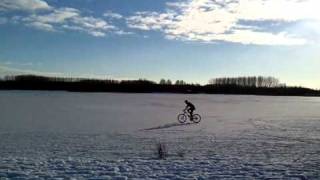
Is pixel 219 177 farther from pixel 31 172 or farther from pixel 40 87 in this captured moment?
pixel 40 87

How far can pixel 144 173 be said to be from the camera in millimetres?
9133

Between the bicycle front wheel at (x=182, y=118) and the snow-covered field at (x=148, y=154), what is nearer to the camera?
the snow-covered field at (x=148, y=154)

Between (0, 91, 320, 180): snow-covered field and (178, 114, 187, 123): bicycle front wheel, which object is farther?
(178, 114, 187, 123): bicycle front wheel

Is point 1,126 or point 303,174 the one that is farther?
point 1,126

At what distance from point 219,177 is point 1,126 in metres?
12.7

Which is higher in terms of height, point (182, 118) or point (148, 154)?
point (182, 118)

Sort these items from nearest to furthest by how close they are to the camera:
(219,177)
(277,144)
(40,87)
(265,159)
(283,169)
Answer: (219,177) < (283,169) < (265,159) < (277,144) < (40,87)

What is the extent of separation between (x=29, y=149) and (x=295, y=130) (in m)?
11.9

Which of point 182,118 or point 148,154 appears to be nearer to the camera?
point 148,154

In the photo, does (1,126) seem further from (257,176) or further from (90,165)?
(257,176)

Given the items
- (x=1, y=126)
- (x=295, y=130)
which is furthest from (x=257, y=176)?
(x=1, y=126)

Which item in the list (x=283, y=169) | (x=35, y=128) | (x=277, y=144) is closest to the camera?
(x=283, y=169)

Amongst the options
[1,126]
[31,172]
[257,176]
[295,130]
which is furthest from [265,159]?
[1,126]

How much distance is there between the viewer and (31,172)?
30.0 feet
